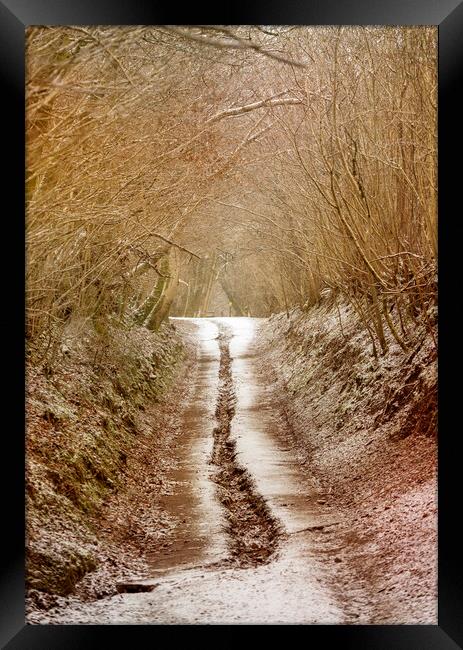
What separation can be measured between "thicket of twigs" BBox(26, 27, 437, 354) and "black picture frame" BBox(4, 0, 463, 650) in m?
0.13

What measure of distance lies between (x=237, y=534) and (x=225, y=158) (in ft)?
9.01

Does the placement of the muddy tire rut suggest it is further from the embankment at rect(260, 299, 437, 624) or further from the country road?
the embankment at rect(260, 299, 437, 624)

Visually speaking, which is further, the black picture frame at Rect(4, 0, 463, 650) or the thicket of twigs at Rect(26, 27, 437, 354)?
the thicket of twigs at Rect(26, 27, 437, 354)

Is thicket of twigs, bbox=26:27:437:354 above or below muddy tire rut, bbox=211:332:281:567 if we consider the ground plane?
above

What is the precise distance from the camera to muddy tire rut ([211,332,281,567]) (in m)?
3.95

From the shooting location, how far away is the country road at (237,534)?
3.61 m

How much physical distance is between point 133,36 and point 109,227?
5.45ft

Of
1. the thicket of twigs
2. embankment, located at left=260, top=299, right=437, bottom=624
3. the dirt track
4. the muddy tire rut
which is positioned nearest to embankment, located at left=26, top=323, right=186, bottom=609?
the dirt track

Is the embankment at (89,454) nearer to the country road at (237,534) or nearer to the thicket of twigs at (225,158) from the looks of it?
the country road at (237,534)

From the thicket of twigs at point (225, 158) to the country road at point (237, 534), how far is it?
48.6 inches

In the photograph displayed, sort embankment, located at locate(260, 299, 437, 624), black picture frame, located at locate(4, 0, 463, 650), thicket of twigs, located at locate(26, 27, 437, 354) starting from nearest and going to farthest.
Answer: black picture frame, located at locate(4, 0, 463, 650), embankment, located at locate(260, 299, 437, 624), thicket of twigs, located at locate(26, 27, 437, 354)
